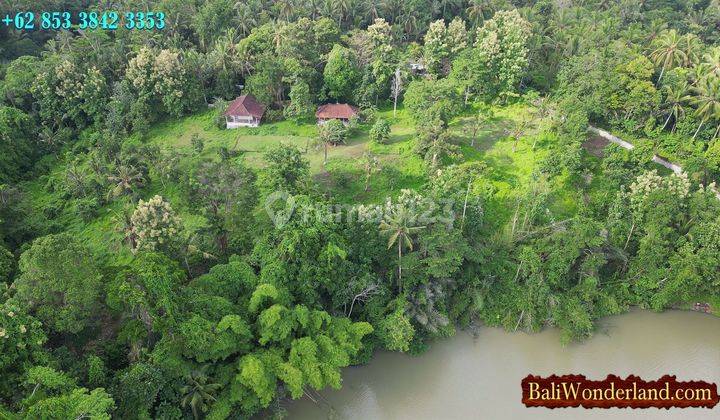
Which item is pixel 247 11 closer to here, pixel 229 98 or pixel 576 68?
pixel 229 98

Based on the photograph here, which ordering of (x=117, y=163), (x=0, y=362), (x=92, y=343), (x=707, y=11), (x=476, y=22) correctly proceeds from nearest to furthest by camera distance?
(x=0, y=362) < (x=92, y=343) < (x=117, y=163) < (x=476, y=22) < (x=707, y=11)

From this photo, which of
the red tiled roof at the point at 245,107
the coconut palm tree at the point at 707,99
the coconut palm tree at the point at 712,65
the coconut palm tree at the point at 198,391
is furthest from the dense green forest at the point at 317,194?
the red tiled roof at the point at 245,107

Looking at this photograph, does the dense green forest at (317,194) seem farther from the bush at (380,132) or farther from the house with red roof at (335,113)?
the house with red roof at (335,113)

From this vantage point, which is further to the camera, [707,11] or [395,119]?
[707,11]

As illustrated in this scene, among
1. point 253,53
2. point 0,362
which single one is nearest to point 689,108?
point 253,53

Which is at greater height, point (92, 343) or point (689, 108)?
point (689, 108)

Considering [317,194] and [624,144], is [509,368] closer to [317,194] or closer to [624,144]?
[317,194]

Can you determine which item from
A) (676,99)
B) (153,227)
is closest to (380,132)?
(153,227)
